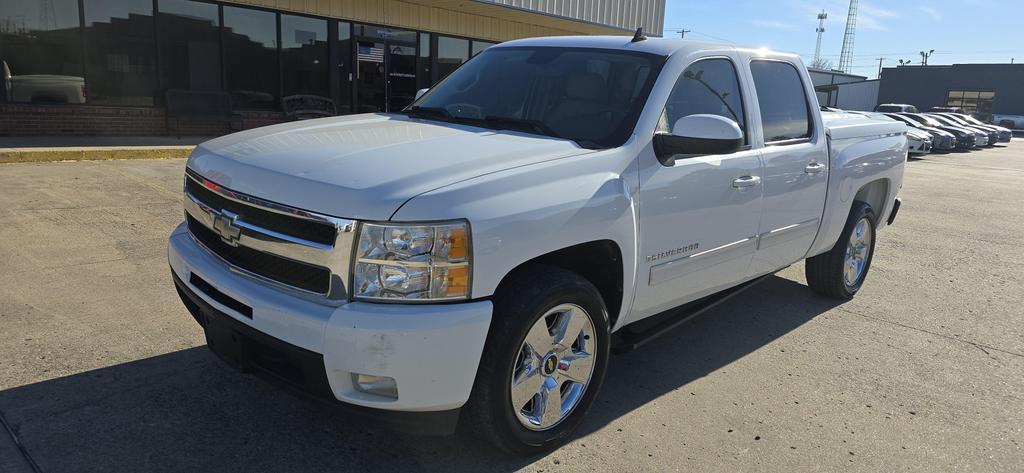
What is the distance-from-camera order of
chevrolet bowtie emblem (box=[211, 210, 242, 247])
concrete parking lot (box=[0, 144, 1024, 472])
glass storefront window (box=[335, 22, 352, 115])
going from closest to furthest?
chevrolet bowtie emblem (box=[211, 210, 242, 247])
concrete parking lot (box=[0, 144, 1024, 472])
glass storefront window (box=[335, 22, 352, 115])

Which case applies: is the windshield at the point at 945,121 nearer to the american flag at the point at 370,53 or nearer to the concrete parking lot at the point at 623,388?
the american flag at the point at 370,53

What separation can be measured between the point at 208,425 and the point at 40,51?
11.4 metres

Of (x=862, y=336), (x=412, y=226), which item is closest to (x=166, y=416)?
(x=412, y=226)

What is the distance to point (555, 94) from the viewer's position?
3.73m

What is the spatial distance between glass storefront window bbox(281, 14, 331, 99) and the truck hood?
11901 mm

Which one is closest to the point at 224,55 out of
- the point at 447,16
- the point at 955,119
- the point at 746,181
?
the point at 447,16

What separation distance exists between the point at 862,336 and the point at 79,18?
12.7m

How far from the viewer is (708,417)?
3.51 metres

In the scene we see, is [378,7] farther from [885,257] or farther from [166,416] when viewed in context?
[166,416]

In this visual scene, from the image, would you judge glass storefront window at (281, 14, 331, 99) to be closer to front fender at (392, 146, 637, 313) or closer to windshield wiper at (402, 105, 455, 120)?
windshield wiper at (402, 105, 455, 120)

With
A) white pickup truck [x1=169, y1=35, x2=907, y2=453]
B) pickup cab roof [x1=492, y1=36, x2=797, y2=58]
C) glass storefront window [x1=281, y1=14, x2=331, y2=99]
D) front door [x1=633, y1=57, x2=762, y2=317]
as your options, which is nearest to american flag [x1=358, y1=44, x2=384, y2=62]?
Answer: glass storefront window [x1=281, y1=14, x2=331, y2=99]

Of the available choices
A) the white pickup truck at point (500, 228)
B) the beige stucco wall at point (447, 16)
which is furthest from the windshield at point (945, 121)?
the white pickup truck at point (500, 228)

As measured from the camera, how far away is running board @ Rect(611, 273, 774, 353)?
3594mm

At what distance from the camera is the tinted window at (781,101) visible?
4277mm
